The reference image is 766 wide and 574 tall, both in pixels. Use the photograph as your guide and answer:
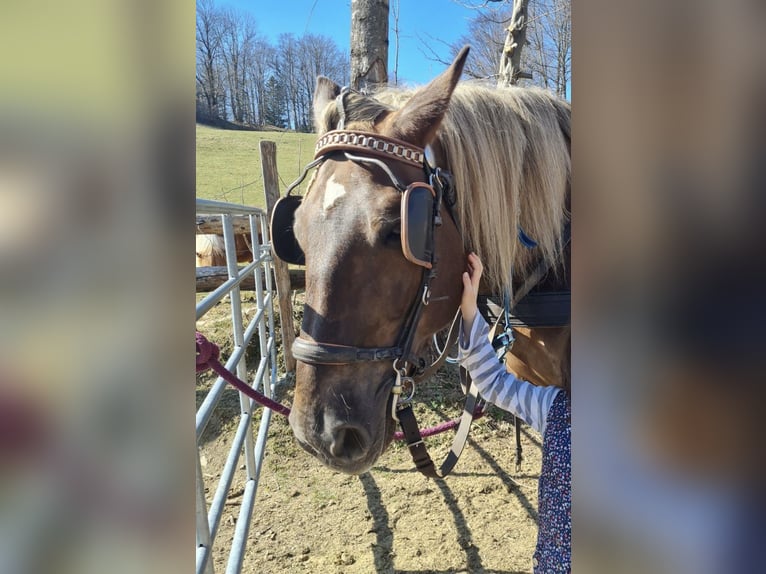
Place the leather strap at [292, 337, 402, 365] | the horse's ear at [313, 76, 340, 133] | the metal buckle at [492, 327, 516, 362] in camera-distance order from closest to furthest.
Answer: the leather strap at [292, 337, 402, 365], the metal buckle at [492, 327, 516, 362], the horse's ear at [313, 76, 340, 133]

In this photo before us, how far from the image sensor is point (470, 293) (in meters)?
1.61

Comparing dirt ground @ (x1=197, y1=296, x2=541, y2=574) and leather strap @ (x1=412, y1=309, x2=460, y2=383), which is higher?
leather strap @ (x1=412, y1=309, x2=460, y2=383)

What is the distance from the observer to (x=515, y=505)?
121 inches

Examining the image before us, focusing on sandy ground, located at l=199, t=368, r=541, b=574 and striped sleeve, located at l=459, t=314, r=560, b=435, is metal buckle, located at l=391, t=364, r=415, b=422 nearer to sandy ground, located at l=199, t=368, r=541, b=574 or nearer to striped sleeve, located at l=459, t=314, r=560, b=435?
striped sleeve, located at l=459, t=314, r=560, b=435

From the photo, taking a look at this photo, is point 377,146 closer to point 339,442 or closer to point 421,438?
point 339,442

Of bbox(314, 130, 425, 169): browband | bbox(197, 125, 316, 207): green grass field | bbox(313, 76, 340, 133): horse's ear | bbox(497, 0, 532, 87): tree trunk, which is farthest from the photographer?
bbox(197, 125, 316, 207): green grass field

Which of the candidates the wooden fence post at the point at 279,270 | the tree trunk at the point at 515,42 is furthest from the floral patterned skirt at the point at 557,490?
the tree trunk at the point at 515,42

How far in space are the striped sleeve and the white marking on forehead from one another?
0.64 metres

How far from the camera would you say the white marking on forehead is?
56.2 inches

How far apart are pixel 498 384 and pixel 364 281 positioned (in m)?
0.59

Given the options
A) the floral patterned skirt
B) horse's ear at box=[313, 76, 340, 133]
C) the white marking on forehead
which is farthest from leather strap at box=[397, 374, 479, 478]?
horse's ear at box=[313, 76, 340, 133]

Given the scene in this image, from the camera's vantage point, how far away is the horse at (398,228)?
4.54ft
